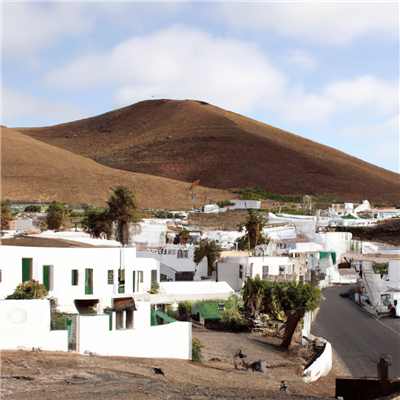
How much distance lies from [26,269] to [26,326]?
15.3 feet

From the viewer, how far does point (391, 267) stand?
2944cm

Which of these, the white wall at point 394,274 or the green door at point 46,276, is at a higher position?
the green door at point 46,276

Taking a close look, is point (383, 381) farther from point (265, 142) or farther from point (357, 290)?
point (265, 142)

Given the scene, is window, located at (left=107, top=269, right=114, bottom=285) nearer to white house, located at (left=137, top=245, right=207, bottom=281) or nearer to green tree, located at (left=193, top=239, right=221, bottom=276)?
white house, located at (left=137, top=245, right=207, bottom=281)

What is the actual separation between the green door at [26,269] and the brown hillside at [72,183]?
4465 cm

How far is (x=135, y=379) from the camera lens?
1023 centimetres

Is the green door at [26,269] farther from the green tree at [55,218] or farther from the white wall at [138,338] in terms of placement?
the green tree at [55,218]

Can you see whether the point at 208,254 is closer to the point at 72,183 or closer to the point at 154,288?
the point at 154,288

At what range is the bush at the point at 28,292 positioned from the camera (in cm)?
1329

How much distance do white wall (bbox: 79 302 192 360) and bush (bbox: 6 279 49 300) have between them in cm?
184

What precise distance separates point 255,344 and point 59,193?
163 feet

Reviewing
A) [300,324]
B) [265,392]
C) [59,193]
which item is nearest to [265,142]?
[59,193]

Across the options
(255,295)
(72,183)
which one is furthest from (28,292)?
(72,183)

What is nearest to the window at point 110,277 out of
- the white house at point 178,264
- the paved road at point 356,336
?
the paved road at point 356,336
